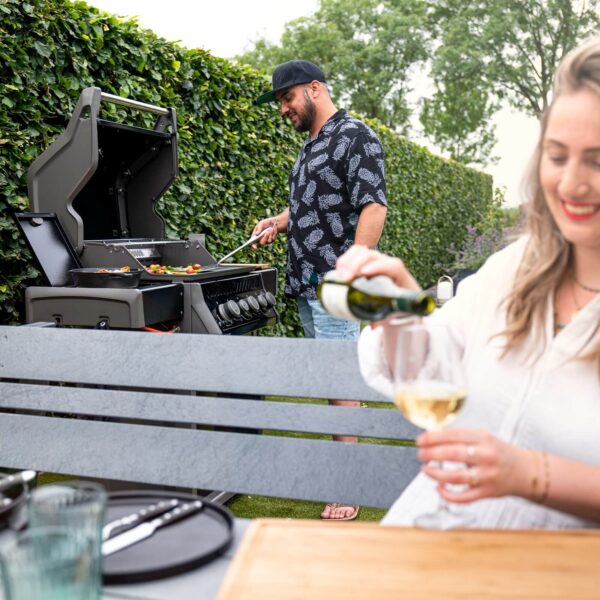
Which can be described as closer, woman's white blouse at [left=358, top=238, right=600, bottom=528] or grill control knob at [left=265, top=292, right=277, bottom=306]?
woman's white blouse at [left=358, top=238, right=600, bottom=528]

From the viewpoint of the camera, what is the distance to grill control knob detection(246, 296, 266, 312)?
3542 millimetres

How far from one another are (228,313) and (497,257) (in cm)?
177

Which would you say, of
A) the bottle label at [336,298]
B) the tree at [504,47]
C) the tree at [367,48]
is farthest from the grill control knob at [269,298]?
the tree at [367,48]

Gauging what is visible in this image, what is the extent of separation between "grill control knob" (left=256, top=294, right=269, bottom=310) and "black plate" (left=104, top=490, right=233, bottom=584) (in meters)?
2.39

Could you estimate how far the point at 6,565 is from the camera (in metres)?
0.82

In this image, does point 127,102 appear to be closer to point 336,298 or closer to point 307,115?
point 307,115

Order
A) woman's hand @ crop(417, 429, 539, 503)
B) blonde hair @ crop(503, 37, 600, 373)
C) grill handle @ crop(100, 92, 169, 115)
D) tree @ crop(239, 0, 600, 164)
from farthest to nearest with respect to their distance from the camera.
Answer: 1. tree @ crop(239, 0, 600, 164)
2. grill handle @ crop(100, 92, 169, 115)
3. blonde hair @ crop(503, 37, 600, 373)
4. woman's hand @ crop(417, 429, 539, 503)

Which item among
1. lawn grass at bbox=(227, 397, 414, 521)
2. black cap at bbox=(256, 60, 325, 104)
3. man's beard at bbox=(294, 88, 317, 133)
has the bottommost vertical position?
lawn grass at bbox=(227, 397, 414, 521)

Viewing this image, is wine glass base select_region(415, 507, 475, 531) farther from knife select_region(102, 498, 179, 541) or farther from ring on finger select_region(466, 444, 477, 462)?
knife select_region(102, 498, 179, 541)

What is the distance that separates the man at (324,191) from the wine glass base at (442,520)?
246cm

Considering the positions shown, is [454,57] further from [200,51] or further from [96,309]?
[96,309]

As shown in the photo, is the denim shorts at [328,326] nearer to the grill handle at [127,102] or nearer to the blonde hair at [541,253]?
the grill handle at [127,102]

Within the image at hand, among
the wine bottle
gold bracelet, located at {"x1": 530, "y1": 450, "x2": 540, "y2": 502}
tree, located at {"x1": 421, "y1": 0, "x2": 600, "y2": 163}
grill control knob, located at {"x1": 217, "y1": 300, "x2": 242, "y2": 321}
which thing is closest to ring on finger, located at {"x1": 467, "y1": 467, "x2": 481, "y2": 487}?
gold bracelet, located at {"x1": 530, "y1": 450, "x2": 540, "y2": 502}

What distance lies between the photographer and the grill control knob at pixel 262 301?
12.1 feet
